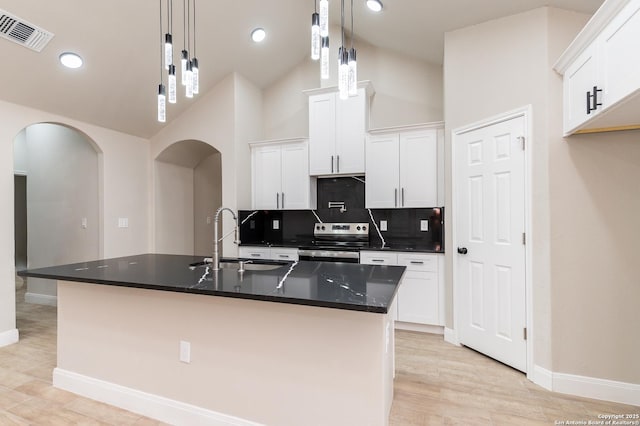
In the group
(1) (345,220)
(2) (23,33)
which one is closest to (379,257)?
(1) (345,220)

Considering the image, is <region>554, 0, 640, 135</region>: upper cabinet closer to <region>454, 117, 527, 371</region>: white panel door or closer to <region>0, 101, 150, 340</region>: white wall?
<region>454, 117, 527, 371</region>: white panel door

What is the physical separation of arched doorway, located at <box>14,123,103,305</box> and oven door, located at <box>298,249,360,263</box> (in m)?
2.68

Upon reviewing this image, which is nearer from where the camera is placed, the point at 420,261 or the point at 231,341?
the point at 231,341

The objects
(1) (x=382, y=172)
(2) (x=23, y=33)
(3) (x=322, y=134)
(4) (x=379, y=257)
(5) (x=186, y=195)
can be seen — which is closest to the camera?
(2) (x=23, y=33)

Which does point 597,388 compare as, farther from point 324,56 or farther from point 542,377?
point 324,56

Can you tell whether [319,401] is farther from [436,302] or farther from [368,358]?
[436,302]

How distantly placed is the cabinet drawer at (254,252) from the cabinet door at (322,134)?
3.96 ft

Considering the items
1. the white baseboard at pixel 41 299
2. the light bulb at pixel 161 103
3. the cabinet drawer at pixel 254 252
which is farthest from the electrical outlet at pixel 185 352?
the white baseboard at pixel 41 299

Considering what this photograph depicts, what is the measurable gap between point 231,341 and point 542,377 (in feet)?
7.63

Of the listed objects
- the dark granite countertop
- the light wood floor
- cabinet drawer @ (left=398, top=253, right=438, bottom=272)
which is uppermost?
the dark granite countertop

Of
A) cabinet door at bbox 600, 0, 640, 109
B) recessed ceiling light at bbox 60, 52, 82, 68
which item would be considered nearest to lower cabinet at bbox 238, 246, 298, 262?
recessed ceiling light at bbox 60, 52, 82, 68

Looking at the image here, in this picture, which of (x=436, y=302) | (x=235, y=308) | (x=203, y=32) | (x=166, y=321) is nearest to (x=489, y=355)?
(x=436, y=302)

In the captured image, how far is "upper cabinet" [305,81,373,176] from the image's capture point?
13.0 ft

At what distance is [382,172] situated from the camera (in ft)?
12.7
